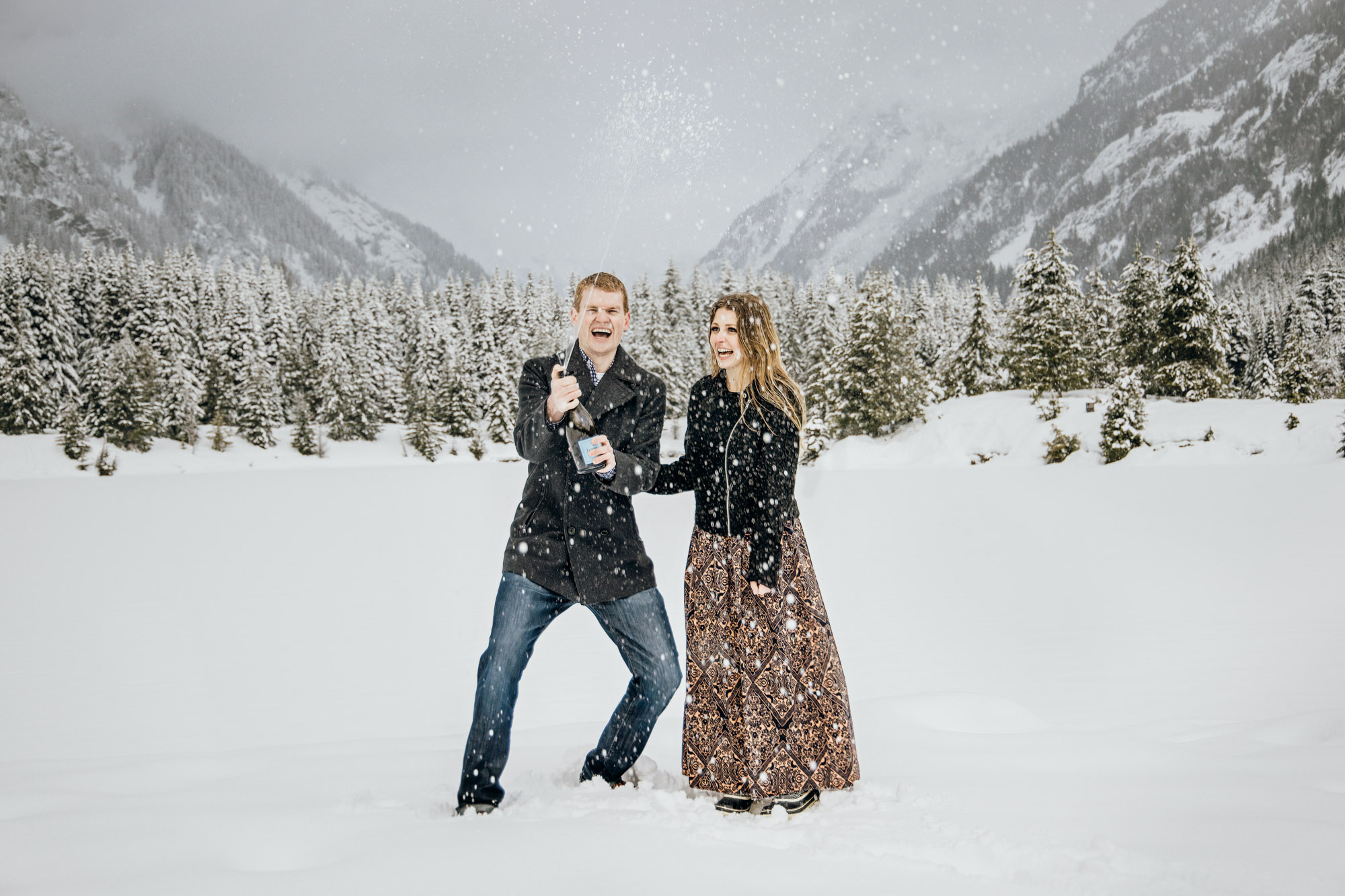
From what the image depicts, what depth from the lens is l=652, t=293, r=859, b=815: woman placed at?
3082 mm

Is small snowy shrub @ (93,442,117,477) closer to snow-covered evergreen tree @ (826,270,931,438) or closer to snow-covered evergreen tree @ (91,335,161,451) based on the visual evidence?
snow-covered evergreen tree @ (91,335,161,451)

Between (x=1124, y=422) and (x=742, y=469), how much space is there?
24.8m

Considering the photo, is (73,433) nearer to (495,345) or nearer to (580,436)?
(495,345)

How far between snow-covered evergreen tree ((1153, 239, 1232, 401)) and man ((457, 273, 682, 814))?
31942 millimetres

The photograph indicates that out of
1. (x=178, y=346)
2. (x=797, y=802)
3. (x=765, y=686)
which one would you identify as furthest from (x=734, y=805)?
(x=178, y=346)

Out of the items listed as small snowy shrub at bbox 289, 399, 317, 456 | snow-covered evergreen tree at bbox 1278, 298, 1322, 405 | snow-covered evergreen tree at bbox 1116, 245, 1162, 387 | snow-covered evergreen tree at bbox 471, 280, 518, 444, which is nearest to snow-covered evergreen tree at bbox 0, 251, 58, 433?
small snowy shrub at bbox 289, 399, 317, 456

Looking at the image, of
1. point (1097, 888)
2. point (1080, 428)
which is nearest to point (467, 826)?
point (1097, 888)

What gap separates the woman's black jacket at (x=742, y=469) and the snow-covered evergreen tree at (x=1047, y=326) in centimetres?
3038

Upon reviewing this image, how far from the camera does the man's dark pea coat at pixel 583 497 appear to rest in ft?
9.95

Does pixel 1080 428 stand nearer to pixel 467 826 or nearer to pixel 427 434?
pixel 467 826

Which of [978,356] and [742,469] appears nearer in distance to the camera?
[742,469]

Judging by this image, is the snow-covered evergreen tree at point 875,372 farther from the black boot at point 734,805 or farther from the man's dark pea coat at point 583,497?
the black boot at point 734,805

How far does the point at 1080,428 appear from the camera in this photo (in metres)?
25.4

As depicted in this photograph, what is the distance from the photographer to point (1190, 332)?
28.9 meters
